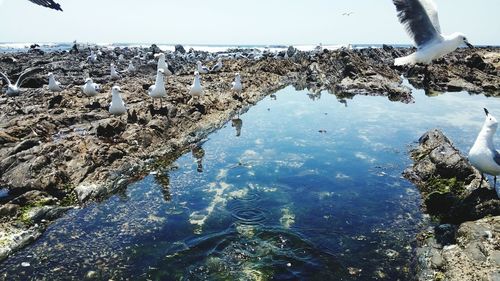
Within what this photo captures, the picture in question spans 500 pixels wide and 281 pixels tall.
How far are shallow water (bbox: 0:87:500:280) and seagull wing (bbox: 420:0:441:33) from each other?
394cm

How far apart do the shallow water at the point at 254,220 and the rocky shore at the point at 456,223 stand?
37 centimetres

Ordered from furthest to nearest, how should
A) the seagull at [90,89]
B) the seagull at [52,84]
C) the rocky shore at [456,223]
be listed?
the seagull at [52,84], the seagull at [90,89], the rocky shore at [456,223]

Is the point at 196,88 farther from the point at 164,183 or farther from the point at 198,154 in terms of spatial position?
the point at 164,183

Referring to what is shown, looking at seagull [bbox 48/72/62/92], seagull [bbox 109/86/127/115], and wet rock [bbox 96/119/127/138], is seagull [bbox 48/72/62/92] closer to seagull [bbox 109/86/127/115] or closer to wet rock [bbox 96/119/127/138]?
seagull [bbox 109/86/127/115]

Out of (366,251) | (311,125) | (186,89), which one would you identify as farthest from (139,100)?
(366,251)

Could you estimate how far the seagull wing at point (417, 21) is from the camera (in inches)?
380

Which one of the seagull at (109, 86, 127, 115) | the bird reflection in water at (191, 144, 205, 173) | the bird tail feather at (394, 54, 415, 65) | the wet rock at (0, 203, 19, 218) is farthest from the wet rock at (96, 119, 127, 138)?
the bird tail feather at (394, 54, 415, 65)

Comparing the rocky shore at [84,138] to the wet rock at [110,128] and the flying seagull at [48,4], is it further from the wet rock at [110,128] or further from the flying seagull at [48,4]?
the flying seagull at [48,4]

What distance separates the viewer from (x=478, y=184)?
25.2ft

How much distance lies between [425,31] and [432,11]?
53 cm

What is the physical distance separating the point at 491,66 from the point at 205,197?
32.6 metres

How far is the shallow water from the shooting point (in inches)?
243

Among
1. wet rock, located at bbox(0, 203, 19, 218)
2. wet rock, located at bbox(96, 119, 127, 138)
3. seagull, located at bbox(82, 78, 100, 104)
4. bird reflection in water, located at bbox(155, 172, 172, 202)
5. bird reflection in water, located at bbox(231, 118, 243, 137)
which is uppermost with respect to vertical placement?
seagull, located at bbox(82, 78, 100, 104)

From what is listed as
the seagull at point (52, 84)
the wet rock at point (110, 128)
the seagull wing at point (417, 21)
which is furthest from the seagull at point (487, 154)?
the seagull at point (52, 84)
